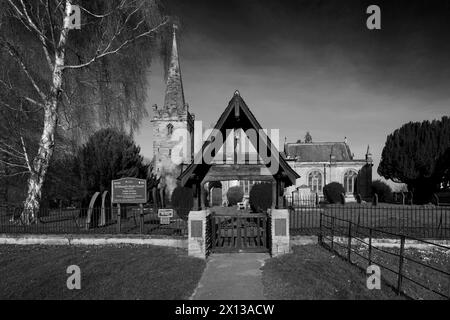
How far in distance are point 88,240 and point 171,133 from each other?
96.9ft

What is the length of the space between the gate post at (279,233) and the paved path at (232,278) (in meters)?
0.44

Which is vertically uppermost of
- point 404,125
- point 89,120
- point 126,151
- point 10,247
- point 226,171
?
point 404,125

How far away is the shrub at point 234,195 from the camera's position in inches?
1515

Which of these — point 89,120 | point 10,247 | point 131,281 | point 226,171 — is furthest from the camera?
point 89,120

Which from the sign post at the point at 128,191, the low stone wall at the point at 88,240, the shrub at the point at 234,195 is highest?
the sign post at the point at 128,191

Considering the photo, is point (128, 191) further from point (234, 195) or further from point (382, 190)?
point (382, 190)

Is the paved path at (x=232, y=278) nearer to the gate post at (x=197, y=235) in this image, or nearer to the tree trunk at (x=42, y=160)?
the gate post at (x=197, y=235)

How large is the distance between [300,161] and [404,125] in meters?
14.7

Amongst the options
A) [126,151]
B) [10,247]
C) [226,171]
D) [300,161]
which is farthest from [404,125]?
[10,247]

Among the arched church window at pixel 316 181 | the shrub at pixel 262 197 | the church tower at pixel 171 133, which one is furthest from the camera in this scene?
the arched church window at pixel 316 181

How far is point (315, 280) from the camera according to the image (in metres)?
7.11

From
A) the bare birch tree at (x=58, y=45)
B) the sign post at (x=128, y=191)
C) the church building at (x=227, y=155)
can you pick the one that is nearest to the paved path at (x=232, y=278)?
the sign post at (x=128, y=191)

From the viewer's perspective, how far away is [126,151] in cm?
2348
